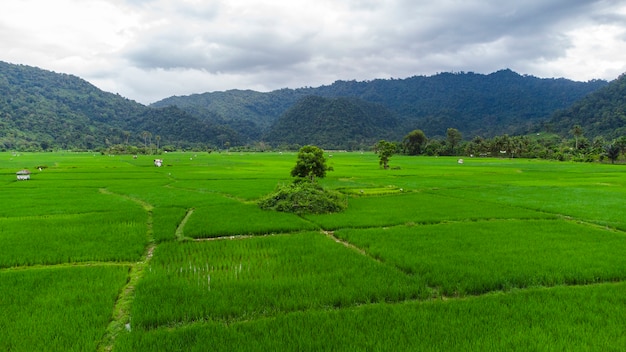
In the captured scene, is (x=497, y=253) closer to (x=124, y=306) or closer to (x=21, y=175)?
(x=124, y=306)

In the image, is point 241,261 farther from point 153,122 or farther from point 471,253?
point 153,122

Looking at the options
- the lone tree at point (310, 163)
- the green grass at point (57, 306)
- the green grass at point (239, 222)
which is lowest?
the green grass at point (239, 222)

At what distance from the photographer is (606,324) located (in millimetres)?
5918

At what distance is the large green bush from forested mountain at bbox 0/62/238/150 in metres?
126

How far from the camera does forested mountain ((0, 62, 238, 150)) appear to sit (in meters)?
130

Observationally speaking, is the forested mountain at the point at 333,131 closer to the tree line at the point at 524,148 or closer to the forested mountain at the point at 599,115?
the tree line at the point at 524,148

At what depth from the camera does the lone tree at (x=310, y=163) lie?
25.3 m

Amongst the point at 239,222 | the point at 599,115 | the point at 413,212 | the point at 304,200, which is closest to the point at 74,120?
the point at 304,200

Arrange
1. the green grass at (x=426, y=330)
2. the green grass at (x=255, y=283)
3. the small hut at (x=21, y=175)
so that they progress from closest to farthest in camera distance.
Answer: the green grass at (x=426, y=330) < the green grass at (x=255, y=283) < the small hut at (x=21, y=175)

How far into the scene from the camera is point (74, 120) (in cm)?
15088

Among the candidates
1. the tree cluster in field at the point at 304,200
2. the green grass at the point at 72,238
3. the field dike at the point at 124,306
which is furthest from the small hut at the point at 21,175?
the field dike at the point at 124,306

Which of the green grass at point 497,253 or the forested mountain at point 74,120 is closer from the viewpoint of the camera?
the green grass at point 497,253

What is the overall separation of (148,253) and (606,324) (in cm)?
1090

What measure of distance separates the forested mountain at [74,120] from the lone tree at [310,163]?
12018 centimetres
